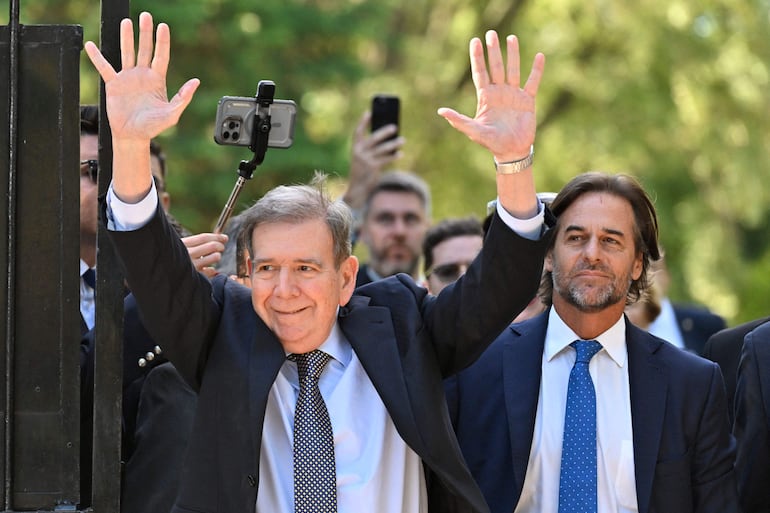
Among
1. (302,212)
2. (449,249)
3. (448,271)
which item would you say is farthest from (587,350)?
(449,249)

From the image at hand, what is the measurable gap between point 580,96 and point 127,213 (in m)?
13.7

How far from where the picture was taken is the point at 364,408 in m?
3.61

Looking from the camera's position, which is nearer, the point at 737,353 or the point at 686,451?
the point at 686,451

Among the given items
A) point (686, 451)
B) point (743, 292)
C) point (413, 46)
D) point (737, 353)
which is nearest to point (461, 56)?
point (413, 46)

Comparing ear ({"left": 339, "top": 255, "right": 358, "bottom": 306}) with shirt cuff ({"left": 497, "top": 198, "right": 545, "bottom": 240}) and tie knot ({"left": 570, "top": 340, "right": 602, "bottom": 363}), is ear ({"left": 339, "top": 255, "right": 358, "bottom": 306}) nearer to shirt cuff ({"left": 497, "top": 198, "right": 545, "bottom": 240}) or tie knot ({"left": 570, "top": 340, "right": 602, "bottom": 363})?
shirt cuff ({"left": 497, "top": 198, "right": 545, "bottom": 240})

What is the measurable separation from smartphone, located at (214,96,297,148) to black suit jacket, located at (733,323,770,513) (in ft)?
5.59

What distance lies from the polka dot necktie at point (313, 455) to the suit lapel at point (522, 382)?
72 centimetres

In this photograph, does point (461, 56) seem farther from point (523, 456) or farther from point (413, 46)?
point (523, 456)

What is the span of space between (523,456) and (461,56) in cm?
1292

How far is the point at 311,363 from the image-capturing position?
3.67m

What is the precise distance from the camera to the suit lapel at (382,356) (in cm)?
347

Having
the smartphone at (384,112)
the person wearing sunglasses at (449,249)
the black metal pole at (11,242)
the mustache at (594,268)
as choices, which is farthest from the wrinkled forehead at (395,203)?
the black metal pole at (11,242)

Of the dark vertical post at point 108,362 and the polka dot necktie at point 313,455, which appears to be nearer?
the dark vertical post at point 108,362

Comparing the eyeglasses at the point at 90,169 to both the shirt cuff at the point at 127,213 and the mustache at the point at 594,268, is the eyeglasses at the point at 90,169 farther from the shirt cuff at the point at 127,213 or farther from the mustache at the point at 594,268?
the mustache at the point at 594,268
